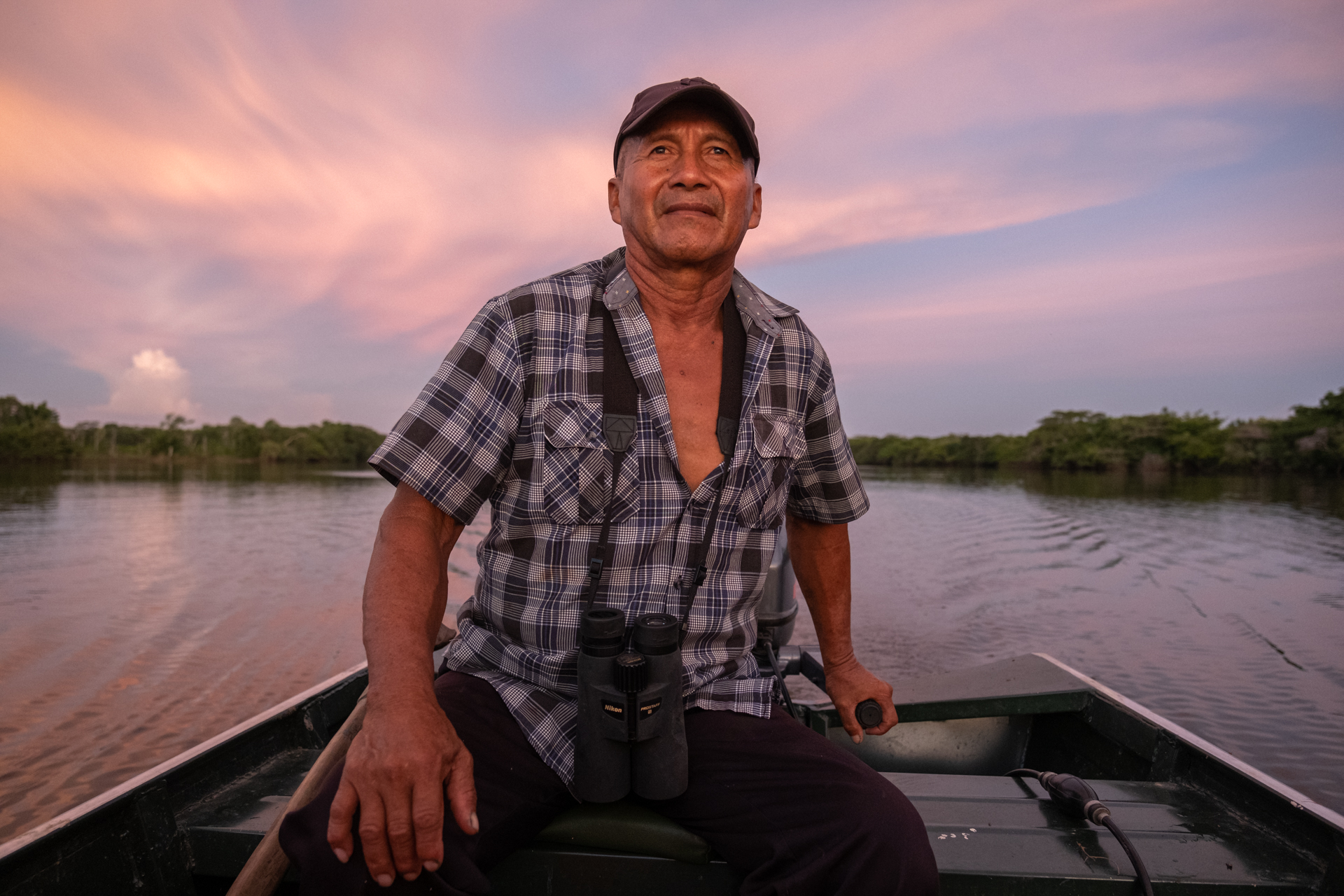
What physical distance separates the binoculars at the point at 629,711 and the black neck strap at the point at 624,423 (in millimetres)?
170

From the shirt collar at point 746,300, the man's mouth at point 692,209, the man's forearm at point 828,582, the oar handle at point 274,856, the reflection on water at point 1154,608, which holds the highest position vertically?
the man's mouth at point 692,209

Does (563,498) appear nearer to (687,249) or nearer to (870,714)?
(687,249)

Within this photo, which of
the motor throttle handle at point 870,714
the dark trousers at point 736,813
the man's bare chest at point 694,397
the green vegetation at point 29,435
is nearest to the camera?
the dark trousers at point 736,813

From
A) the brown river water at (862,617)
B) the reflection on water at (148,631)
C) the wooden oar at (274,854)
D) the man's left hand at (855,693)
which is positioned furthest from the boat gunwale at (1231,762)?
the reflection on water at (148,631)

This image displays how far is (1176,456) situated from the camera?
4875 centimetres

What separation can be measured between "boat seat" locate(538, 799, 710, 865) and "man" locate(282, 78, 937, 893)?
0.04 m

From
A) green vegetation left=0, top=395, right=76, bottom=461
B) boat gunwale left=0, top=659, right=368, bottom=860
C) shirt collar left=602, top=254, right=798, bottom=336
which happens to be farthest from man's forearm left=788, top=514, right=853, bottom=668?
green vegetation left=0, top=395, right=76, bottom=461

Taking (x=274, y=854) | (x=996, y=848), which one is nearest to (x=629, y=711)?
(x=274, y=854)

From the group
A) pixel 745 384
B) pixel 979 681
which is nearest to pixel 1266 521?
pixel 979 681

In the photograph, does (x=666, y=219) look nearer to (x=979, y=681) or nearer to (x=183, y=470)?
(x=979, y=681)

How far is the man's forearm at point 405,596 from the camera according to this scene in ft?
4.30

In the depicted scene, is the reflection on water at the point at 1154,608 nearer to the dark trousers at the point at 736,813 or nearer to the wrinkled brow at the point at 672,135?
the dark trousers at the point at 736,813

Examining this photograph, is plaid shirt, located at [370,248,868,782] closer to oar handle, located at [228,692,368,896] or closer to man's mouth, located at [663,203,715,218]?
man's mouth, located at [663,203,715,218]

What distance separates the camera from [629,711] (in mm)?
1417
